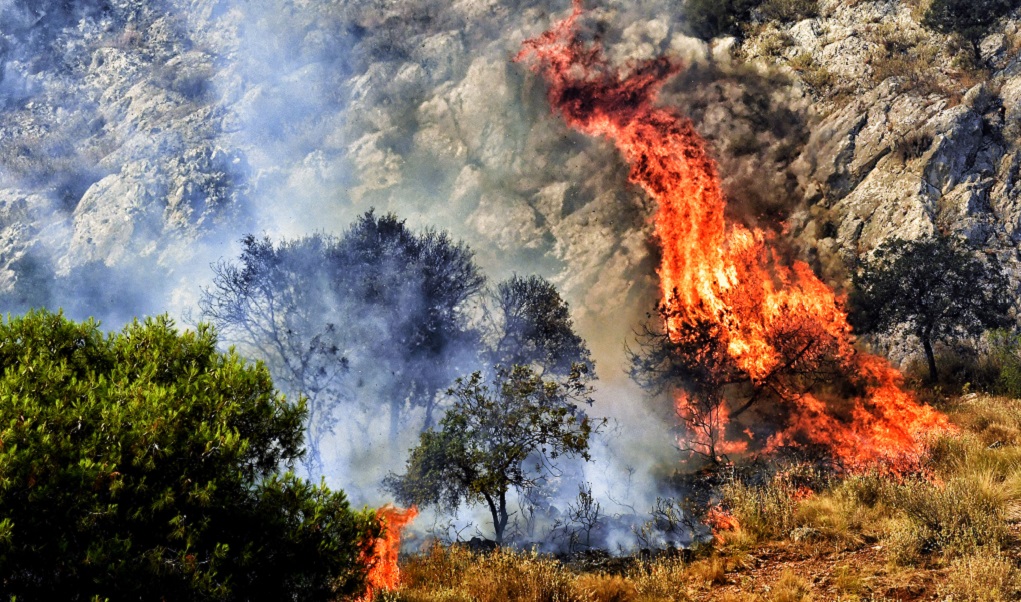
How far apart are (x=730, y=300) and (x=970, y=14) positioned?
73.8ft

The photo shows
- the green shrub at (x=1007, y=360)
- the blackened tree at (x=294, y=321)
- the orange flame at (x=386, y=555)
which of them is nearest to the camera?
the orange flame at (x=386, y=555)

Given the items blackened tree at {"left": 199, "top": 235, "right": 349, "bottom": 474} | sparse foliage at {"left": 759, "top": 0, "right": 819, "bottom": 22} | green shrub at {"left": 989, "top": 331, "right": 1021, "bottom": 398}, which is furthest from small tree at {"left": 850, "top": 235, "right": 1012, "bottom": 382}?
blackened tree at {"left": 199, "top": 235, "right": 349, "bottom": 474}

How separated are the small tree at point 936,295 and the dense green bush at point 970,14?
49.3 feet

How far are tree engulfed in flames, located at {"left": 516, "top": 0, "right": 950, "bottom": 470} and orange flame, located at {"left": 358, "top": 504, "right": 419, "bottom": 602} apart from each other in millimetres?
11573

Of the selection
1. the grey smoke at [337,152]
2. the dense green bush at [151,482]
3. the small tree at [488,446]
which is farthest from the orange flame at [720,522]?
the grey smoke at [337,152]

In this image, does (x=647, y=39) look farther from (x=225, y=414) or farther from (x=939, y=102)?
(x=225, y=414)

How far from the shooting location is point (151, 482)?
787 centimetres

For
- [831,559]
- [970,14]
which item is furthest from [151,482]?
[970,14]

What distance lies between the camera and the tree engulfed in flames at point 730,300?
90.6ft

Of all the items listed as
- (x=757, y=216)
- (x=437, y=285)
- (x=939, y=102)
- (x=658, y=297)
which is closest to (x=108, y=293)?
(x=437, y=285)

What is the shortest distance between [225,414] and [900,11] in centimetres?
4725

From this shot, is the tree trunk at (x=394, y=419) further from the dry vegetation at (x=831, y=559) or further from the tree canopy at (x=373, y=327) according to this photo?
the dry vegetation at (x=831, y=559)

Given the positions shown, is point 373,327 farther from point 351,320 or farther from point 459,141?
point 459,141

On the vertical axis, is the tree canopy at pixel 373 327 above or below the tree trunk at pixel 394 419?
above
